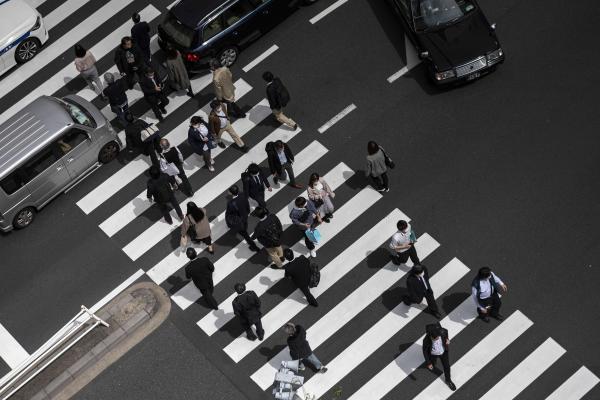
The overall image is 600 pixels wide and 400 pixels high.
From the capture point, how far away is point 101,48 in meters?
27.2

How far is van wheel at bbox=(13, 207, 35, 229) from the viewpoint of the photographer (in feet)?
77.9

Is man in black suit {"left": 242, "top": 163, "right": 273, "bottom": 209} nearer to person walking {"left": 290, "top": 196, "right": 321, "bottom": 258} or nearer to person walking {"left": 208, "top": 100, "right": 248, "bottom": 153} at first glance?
person walking {"left": 290, "top": 196, "right": 321, "bottom": 258}

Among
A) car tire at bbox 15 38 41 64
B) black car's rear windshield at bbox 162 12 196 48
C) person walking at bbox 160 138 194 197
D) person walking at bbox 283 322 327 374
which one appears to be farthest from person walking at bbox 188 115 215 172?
car tire at bbox 15 38 41 64

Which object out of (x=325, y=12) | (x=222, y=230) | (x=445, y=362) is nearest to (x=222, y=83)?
(x=222, y=230)

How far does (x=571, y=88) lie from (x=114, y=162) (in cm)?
1161

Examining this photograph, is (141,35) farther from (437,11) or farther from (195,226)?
(437,11)

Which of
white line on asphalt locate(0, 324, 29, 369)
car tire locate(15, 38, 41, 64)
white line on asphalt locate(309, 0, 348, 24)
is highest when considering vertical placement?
car tire locate(15, 38, 41, 64)

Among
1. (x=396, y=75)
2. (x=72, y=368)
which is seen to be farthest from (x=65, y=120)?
(x=396, y=75)

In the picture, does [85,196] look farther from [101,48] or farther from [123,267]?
[101,48]

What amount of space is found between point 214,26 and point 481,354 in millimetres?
10751

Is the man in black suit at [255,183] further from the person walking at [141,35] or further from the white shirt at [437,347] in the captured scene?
the white shirt at [437,347]

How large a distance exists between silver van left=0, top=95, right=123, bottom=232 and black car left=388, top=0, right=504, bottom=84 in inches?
320

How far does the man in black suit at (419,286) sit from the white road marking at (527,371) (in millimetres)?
2125

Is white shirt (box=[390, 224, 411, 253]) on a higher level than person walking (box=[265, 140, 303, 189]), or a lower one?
lower
